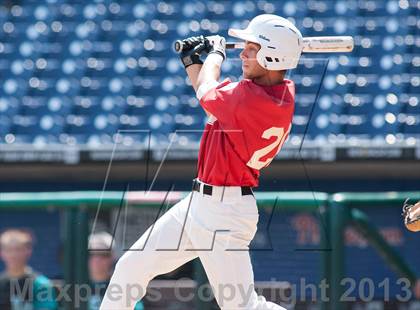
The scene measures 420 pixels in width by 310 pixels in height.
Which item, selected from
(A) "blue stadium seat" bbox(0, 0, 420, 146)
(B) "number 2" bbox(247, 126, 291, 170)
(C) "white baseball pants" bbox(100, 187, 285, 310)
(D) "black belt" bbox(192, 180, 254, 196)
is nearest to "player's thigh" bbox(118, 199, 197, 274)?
(C) "white baseball pants" bbox(100, 187, 285, 310)

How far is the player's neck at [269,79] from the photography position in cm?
420

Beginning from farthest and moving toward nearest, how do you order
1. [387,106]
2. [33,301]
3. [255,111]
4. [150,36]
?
1. [150,36]
2. [387,106]
3. [33,301]
4. [255,111]

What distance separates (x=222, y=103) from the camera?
160 inches

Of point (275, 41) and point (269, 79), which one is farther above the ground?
point (275, 41)

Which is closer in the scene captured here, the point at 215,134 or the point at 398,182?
the point at 215,134

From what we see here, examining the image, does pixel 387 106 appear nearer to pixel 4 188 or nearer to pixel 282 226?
pixel 282 226

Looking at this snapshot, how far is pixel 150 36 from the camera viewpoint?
8688 mm

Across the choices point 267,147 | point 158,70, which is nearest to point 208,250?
point 267,147

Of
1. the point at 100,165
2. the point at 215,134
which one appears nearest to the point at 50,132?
the point at 100,165

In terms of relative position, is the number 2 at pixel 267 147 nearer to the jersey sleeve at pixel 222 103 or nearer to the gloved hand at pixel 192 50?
the jersey sleeve at pixel 222 103

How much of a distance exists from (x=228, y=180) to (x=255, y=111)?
0.32 metres

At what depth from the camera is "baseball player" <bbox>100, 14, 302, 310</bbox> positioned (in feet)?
13.4

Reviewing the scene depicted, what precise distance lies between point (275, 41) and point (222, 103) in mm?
351

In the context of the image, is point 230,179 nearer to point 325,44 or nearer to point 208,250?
point 208,250
